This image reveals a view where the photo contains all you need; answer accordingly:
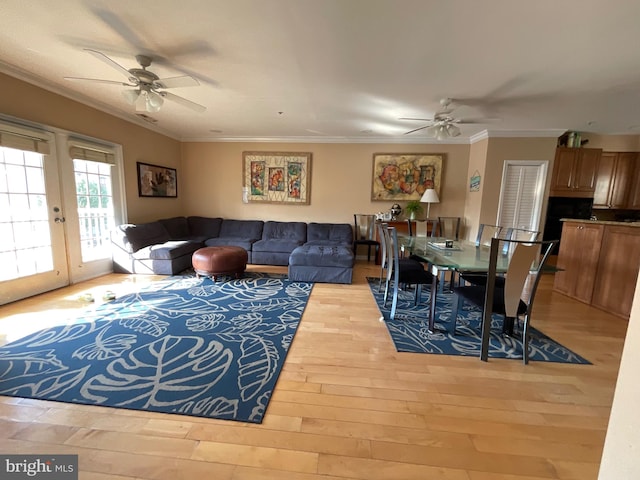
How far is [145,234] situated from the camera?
4352 mm

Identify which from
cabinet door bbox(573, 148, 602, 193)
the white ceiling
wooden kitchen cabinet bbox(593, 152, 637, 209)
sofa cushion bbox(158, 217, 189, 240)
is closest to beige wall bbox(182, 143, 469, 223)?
sofa cushion bbox(158, 217, 189, 240)

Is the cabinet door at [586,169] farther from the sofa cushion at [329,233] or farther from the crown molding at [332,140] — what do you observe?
the sofa cushion at [329,233]

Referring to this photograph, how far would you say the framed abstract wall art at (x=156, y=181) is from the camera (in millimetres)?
4727

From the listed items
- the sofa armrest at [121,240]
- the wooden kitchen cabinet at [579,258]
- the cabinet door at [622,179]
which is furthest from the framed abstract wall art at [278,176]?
the cabinet door at [622,179]

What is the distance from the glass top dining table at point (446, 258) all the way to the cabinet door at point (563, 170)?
9.91 feet

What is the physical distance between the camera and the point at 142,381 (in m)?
1.77

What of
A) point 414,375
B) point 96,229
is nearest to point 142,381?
point 414,375

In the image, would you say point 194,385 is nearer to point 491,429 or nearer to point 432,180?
point 491,429

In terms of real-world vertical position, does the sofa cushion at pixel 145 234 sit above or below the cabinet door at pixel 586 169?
below

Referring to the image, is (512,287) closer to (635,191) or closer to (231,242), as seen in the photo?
(231,242)

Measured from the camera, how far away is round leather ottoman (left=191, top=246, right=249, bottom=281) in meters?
3.80

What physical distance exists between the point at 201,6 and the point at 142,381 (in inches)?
99.2

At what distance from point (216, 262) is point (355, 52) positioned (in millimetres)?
2999

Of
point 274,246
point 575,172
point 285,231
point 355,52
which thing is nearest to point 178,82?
point 355,52
